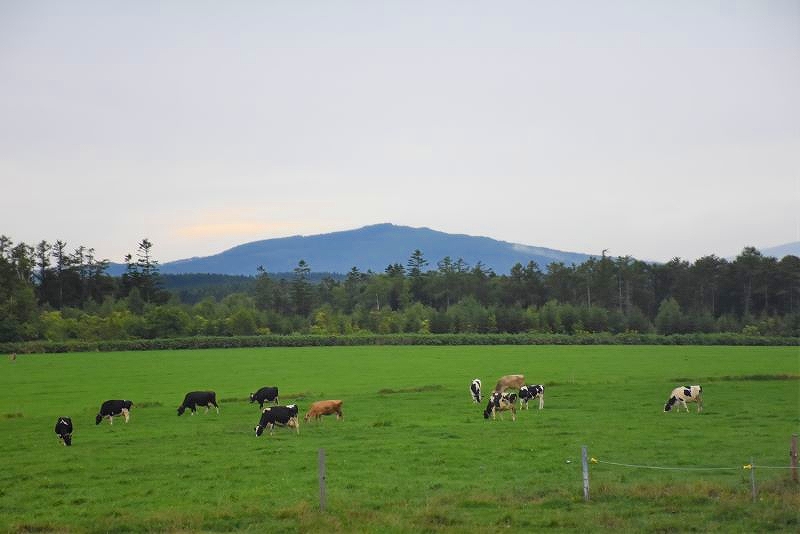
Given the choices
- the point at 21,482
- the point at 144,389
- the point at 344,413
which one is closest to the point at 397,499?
the point at 21,482

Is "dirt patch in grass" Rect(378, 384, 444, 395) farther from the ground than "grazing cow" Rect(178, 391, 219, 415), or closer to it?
closer to it

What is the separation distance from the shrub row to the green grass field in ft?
162

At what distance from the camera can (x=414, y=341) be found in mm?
101938

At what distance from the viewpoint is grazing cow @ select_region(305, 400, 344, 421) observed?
3050 centimetres

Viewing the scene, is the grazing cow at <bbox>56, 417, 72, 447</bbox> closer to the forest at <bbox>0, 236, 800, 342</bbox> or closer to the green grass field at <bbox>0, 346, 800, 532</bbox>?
the green grass field at <bbox>0, 346, 800, 532</bbox>

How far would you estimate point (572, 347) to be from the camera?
9231cm

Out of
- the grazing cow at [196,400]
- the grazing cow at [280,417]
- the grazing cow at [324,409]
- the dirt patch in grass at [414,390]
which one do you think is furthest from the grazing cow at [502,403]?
the grazing cow at [196,400]

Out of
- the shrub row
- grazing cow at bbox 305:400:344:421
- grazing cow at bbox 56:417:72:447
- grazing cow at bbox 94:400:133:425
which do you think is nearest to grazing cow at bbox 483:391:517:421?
grazing cow at bbox 305:400:344:421

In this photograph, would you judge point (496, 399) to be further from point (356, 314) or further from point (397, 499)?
point (356, 314)

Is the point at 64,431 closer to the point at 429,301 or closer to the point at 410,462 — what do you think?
the point at 410,462

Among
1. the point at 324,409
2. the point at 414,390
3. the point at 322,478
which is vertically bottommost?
the point at 414,390

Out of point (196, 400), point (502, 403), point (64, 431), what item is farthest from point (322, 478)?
point (196, 400)

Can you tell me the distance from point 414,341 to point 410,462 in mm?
80936

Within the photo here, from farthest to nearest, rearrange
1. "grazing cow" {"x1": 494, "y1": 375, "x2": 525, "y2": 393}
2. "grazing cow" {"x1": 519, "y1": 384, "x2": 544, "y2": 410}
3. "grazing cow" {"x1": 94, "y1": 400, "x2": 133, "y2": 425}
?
"grazing cow" {"x1": 494, "y1": 375, "x2": 525, "y2": 393} → "grazing cow" {"x1": 519, "y1": 384, "x2": 544, "y2": 410} → "grazing cow" {"x1": 94, "y1": 400, "x2": 133, "y2": 425}
